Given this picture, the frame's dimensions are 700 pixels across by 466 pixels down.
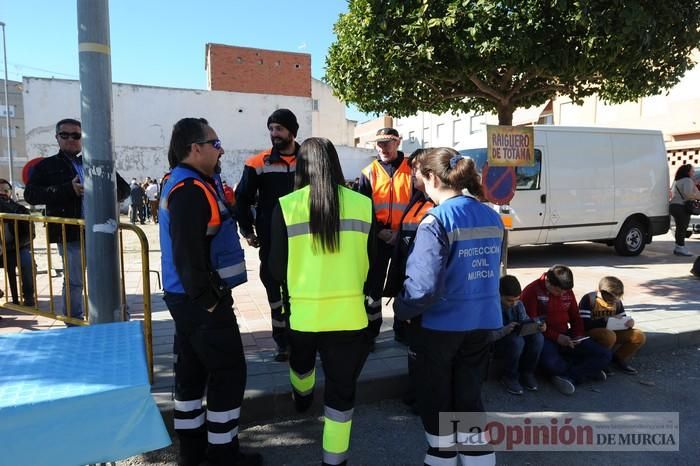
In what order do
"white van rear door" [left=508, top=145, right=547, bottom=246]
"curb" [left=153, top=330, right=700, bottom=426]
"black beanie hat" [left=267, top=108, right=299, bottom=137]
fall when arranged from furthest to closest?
"white van rear door" [left=508, top=145, right=547, bottom=246] → "black beanie hat" [left=267, top=108, right=299, bottom=137] → "curb" [left=153, top=330, right=700, bottom=426]

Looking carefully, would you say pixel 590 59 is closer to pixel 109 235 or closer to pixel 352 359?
pixel 352 359

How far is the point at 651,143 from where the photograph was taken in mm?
10188

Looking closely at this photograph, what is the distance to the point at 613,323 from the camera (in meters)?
4.33

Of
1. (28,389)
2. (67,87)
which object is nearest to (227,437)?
(28,389)

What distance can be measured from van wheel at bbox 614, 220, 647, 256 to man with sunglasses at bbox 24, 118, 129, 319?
9632 millimetres

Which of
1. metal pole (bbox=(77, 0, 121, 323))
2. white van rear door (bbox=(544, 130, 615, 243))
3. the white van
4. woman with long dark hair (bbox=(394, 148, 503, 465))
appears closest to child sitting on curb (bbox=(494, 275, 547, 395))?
woman with long dark hair (bbox=(394, 148, 503, 465))

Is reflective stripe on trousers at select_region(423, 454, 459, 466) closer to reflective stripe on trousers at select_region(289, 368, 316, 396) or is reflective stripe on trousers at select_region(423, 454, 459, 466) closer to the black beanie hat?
reflective stripe on trousers at select_region(289, 368, 316, 396)

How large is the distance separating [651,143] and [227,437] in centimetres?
1074

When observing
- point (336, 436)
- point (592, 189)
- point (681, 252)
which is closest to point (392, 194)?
point (336, 436)

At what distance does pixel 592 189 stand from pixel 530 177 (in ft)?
5.01

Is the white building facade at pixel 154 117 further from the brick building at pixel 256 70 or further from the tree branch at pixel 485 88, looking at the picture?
the tree branch at pixel 485 88

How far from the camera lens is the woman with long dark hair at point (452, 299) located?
92.9 inches

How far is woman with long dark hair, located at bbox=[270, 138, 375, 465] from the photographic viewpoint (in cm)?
239

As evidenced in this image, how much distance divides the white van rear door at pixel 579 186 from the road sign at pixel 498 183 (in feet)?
16.5
